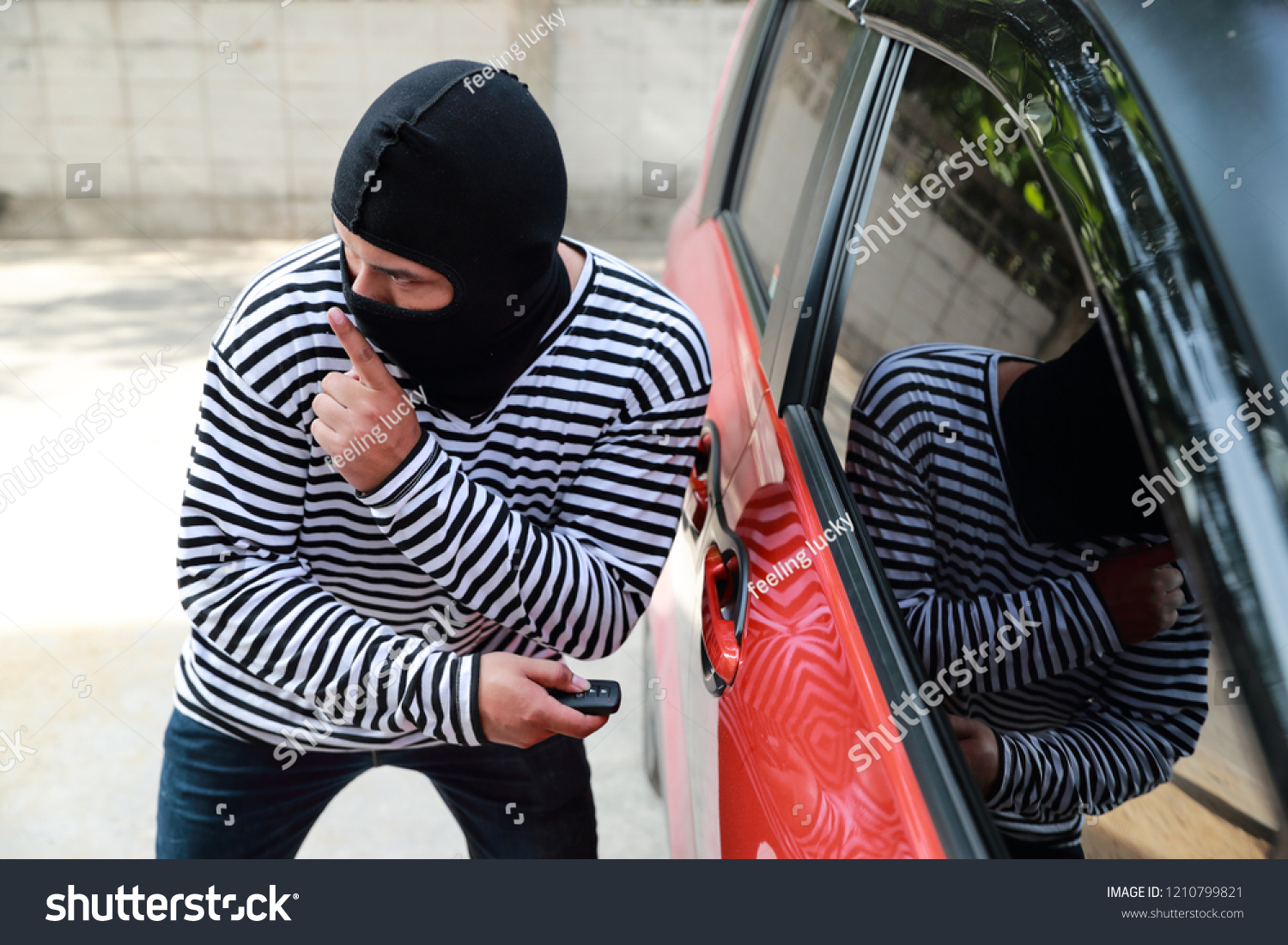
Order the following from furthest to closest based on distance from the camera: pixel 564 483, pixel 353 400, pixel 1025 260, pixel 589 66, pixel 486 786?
pixel 589 66 < pixel 486 786 < pixel 564 483 < pixel 353 400 < pixel 1025 260

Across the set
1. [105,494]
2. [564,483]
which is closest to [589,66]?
[105,494]

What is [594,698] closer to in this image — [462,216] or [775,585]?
[775,585]

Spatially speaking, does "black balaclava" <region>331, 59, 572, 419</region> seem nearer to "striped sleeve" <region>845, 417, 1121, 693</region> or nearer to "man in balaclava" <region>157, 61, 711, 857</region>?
"man in balaclava" <region>157, 61, 711, 857</region>

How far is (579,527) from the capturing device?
140 cm

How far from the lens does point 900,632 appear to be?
1.13 meters

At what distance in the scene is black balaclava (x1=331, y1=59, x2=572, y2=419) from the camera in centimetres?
116

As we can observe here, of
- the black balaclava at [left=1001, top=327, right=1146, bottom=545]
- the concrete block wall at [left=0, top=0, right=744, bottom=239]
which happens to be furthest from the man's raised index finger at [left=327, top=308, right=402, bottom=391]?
the concrete block wall at [left=0, top=0, right=744, bottom=239]

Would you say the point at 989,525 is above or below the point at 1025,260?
below

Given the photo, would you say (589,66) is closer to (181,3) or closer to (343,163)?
(181,3)

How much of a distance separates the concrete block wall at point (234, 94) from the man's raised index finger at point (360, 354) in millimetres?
6132

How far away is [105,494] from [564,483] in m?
3.12

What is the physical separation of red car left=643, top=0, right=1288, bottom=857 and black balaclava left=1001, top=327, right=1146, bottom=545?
1.5 inches

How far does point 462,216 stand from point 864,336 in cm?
56

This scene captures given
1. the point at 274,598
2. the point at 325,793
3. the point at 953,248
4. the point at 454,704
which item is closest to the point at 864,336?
the point at 953,248
